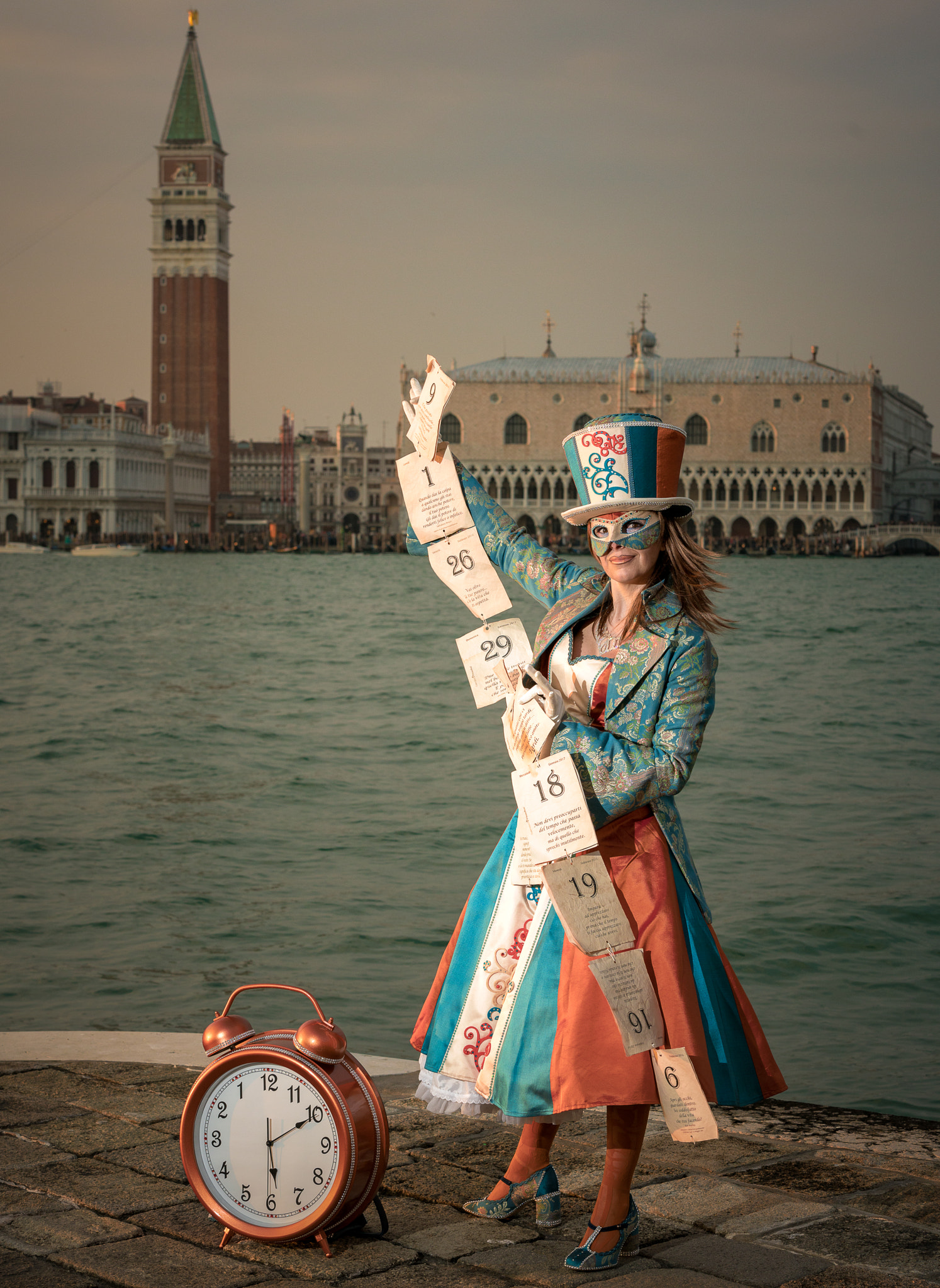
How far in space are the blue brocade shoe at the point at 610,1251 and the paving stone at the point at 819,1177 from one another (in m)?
0.39

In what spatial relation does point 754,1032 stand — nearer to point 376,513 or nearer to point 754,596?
point 754,596

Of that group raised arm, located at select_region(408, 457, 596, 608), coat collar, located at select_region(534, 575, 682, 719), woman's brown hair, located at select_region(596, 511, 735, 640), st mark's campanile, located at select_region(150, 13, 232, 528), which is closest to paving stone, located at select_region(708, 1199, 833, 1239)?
coat collar, located at select_region(534, 575, 682, 719)

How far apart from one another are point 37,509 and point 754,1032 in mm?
84651

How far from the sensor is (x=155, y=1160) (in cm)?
266

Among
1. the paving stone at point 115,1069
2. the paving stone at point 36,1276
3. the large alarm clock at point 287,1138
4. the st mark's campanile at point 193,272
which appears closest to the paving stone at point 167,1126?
the paving stone at point 115,1069

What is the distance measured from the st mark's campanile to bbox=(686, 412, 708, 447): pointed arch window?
84.2 feet

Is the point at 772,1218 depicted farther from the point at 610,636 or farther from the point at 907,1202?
the point at 610,636

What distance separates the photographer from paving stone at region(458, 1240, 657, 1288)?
221 centimetres

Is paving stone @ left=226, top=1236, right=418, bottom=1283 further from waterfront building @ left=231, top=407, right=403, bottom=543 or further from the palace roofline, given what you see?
waterfront building @ left=231, top=407, right=403, bottom=543

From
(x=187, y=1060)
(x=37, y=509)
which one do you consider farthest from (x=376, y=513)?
(x=187, y=1060)

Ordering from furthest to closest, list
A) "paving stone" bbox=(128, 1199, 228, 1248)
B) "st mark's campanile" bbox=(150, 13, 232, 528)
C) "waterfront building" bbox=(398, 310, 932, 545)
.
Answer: "st mark's campanile" bbox=(150, 13, 232, 528), "waterfront building" bbox=(398, 310, 932, 545), "paving stone" bbox=(128, 1199, 228, 1248)

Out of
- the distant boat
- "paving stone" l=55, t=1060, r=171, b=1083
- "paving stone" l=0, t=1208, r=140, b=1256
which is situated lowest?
"paving stone" l=55, t=1060, r=171, b=1083

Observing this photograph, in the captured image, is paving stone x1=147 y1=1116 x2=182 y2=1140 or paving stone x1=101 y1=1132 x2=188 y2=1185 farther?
→ paving stone x1=147 y1=1116 x2=182 y2=1140

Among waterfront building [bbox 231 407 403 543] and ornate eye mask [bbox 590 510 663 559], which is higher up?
waterfront building [bbox 231 407 403 543]
